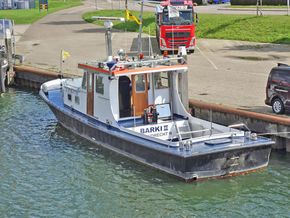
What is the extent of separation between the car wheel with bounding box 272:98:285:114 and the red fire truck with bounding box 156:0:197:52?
15177mm

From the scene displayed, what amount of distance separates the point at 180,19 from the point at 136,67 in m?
17.3

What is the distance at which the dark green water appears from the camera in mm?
15805

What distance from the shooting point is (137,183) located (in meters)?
17.5

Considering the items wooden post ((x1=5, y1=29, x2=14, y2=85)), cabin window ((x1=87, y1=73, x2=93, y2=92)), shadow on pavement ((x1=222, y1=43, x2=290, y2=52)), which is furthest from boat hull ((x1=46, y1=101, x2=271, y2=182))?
shadow on pavement ((x1=222, y1=43, x2=290, y2=52))

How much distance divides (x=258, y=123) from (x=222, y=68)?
10675mm

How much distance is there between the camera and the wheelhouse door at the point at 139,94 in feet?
65.7

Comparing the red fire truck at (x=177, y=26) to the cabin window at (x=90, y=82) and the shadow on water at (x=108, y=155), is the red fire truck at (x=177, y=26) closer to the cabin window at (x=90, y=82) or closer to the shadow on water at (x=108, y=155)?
the shadow on water at (x=108, y=155)

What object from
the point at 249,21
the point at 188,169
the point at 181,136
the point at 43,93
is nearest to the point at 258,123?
the point at 181,136

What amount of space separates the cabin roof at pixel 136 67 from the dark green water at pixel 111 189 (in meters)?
2.61

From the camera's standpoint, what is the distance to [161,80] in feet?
67.2

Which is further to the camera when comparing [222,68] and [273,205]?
[222,68]

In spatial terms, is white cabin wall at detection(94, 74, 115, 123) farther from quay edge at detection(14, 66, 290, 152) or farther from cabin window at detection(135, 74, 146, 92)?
quay edge at detection(14, 66, 290, 152)

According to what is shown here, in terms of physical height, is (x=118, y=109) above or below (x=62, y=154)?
above

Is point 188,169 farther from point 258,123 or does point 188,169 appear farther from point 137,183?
point 258,123
